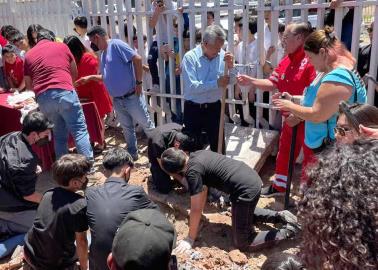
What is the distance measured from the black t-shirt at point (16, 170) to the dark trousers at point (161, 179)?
4.07 feet

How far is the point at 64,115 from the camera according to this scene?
4.77 m

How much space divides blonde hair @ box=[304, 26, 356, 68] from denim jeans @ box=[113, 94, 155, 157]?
2629 millimetres

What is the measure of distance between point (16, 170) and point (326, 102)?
2.54m

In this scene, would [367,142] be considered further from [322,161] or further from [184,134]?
[184,134]

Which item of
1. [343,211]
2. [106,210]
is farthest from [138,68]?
[343,211]

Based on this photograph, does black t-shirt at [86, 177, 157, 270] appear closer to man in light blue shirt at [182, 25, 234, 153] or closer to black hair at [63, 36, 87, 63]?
man in light blue shirt at [182, 25, 234, 153]

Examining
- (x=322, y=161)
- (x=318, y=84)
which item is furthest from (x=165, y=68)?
(x=322, y=161)

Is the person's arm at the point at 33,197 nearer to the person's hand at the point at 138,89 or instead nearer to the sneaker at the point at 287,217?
the person's hand at the point at 138,89

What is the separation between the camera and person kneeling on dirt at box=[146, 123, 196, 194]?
404cm

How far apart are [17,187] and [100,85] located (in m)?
2.41

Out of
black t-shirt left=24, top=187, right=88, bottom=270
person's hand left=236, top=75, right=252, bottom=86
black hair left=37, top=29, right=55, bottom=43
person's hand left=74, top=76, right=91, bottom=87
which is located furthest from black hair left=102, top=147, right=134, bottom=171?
person's hand left=74, top=76, right=91, bottom=87

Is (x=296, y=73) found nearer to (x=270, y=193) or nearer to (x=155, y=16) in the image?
(x=270, y=193)

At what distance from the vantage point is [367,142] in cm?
101

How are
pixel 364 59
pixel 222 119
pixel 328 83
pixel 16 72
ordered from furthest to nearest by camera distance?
pixel 16 72
pixel 222 119
pixel 364 59
pixel 328 83
